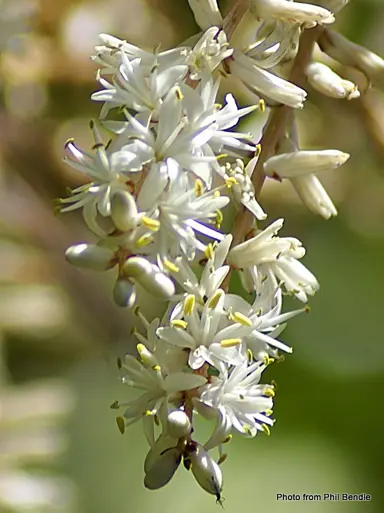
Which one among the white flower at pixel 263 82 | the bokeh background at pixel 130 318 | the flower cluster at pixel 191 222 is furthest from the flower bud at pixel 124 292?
the bokeh background at pixel 130 318

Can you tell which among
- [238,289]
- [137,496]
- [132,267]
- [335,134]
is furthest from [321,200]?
[137,496]

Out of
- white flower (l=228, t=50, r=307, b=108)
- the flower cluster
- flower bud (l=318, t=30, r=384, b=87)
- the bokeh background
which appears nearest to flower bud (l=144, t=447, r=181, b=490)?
the flower cluster

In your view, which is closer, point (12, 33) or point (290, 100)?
point (290, 100)

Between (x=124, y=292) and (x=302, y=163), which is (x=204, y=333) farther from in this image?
(x=302, y=163)

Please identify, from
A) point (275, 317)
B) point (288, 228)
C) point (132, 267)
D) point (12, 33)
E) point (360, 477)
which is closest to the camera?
point (132, 267)

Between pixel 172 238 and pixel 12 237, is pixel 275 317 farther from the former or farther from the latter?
pixel 12 237

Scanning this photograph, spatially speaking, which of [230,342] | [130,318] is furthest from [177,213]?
[130,318]

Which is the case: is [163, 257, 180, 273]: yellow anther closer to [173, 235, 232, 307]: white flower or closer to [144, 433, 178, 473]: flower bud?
[173, 235, 232, 307]: white flower
